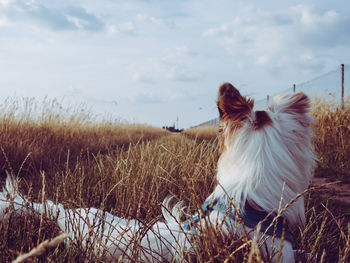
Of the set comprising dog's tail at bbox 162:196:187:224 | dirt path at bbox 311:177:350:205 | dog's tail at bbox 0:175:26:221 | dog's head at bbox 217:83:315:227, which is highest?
dog's head at bbox 217:83:315:227

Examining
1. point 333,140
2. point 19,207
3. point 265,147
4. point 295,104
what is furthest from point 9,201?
point 333,140

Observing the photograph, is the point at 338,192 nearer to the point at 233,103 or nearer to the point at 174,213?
the point at 174,213

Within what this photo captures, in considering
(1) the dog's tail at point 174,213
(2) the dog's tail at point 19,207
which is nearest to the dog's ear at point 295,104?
(1) the dog's tail at point 174,213

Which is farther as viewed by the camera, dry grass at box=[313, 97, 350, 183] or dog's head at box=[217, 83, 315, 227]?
dry grass at box=[313, 97, 350, 183]

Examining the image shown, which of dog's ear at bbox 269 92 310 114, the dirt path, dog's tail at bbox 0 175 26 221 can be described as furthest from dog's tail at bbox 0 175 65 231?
the dirt path

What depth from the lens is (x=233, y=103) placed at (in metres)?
1.79

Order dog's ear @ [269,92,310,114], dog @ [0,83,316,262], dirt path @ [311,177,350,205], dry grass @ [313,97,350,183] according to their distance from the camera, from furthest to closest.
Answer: dry grass @ [313,97,350,183], dirt path @ [311,177,350,205], dog's ear @ [269,92,310,114], dog @ [0,83,316,262]

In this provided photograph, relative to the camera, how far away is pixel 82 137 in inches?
322

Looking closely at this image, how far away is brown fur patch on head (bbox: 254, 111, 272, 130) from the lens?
1780mm

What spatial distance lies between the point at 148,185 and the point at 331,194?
2712mm

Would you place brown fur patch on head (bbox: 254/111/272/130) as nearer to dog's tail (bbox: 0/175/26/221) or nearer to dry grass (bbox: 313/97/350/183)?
dog's tail (bbox: 0/175/26/221)

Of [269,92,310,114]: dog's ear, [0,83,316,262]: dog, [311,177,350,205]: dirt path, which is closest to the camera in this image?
Answer: [0,83,316,262]: dog

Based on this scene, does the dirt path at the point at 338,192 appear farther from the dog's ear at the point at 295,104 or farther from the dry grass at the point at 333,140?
the dog's ear at the point at 295,104

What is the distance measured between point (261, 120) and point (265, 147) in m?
0.16
